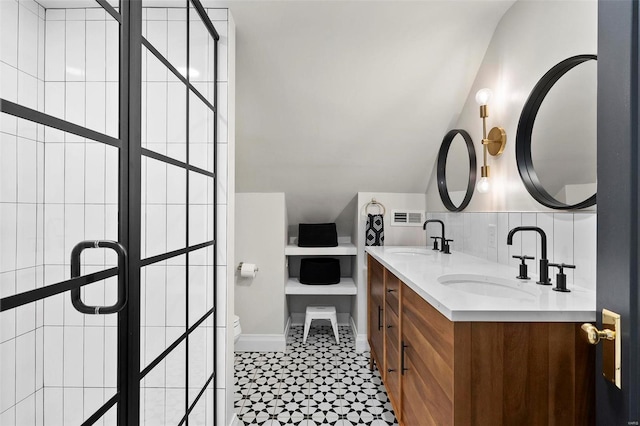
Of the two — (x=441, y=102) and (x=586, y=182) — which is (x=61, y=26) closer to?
(x=586, y=182)

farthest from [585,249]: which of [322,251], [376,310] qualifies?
[322,251]

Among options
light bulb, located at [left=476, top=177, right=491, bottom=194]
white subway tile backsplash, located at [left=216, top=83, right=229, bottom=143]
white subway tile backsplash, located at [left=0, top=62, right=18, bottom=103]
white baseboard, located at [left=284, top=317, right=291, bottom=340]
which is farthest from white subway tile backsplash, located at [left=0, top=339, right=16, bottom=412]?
white baseboard, located at [left=284, top=317, right=291, bottom=340]

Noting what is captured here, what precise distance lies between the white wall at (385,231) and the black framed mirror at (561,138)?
56.9 inches

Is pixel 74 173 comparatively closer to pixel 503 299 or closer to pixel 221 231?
pixel 221 231

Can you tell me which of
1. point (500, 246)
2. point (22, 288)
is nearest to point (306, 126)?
point (500, 246)

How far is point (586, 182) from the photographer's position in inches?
55.5

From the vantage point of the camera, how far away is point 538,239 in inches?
65.9

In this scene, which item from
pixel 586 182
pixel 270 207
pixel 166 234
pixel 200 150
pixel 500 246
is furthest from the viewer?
pixel 270 207

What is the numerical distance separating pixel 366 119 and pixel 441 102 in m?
0.53

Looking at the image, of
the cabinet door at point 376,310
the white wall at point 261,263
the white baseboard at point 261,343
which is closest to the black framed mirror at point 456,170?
the cabinet door at point 376,310

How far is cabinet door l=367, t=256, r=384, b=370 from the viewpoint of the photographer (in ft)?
7.57

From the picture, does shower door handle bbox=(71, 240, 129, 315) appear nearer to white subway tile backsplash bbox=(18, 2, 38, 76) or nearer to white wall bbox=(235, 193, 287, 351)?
white subway tile backsplash bbox=(18, 2, 38, 76)

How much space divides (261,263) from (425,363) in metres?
2.07

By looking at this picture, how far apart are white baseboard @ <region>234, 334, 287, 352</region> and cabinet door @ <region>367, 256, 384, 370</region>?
0.80 metres
